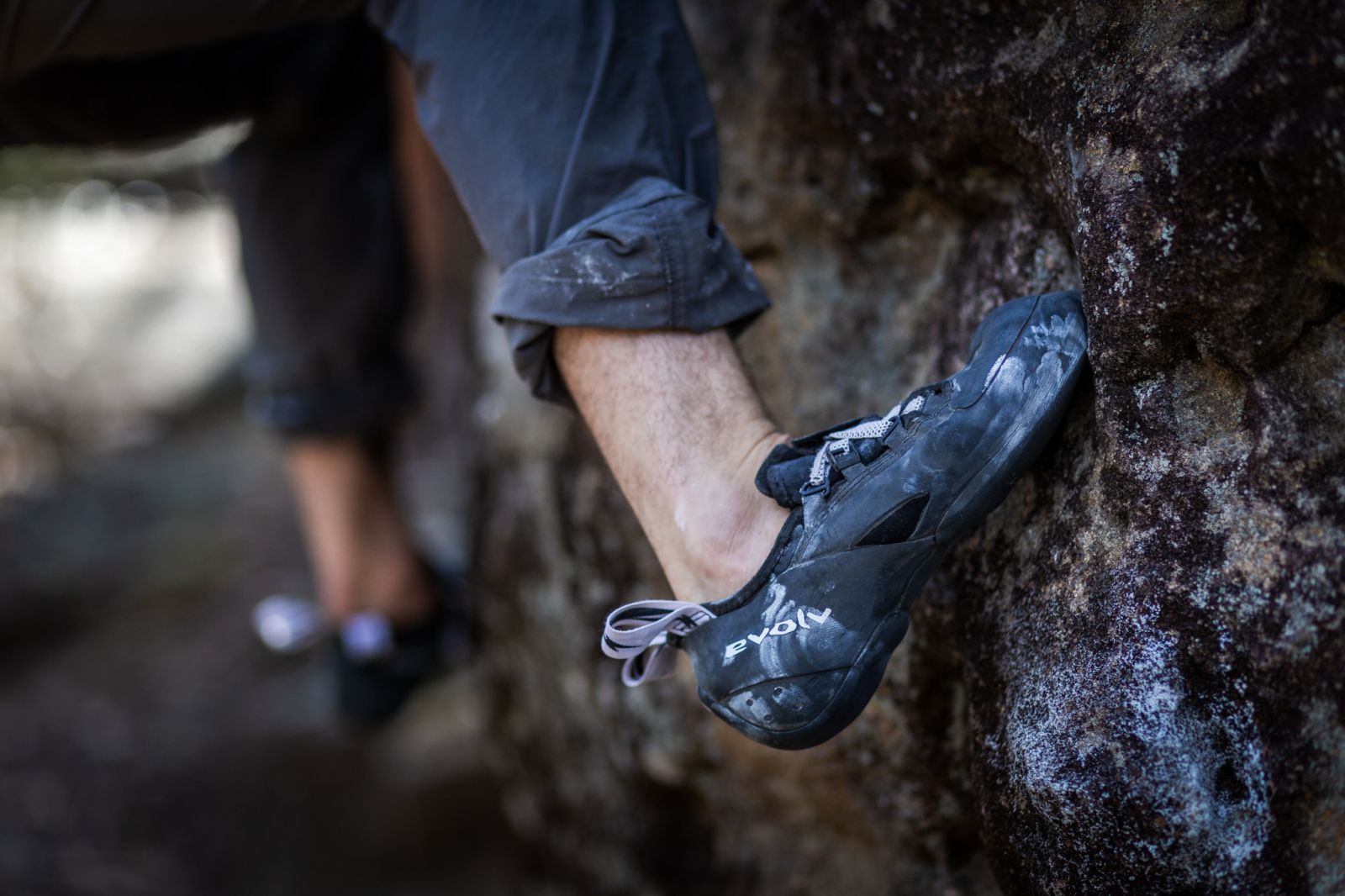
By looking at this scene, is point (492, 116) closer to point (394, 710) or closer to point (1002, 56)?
point (1002, 56)

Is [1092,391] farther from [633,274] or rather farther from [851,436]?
[633,274]

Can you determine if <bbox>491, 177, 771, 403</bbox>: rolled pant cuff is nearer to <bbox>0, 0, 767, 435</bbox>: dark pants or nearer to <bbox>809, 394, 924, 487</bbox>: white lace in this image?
<bbox>0, 0, 767, 435</bbox>: dark pants

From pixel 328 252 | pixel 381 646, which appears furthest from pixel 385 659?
pixel 328 252

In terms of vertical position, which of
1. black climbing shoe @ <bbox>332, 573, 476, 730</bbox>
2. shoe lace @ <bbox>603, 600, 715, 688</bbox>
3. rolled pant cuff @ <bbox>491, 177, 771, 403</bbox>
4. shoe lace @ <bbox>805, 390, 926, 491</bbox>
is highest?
rolled pant cuff @ <bbox>491, 177, 771, 403</bbox>

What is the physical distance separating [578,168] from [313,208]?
1133mm

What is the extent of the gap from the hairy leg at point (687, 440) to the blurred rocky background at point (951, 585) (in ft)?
1.12

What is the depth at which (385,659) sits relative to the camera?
242cm

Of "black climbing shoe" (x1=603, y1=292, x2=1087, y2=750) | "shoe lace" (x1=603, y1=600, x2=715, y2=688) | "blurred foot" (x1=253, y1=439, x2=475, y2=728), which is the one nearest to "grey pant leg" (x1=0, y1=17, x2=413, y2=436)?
"blurred foot" (x1=253, y1=439, x2=475, y2=728)

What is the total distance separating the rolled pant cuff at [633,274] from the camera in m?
1.15

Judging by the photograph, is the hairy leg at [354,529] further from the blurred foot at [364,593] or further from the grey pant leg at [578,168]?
the grey pant leg at [578,168]

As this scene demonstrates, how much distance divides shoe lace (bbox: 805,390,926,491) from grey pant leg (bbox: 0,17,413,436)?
1.32 m

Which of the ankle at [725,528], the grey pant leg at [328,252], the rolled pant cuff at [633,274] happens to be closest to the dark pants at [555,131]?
the rolled pant cuff at [633,274]

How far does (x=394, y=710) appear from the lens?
2.48m

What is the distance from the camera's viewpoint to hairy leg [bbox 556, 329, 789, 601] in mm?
1163
